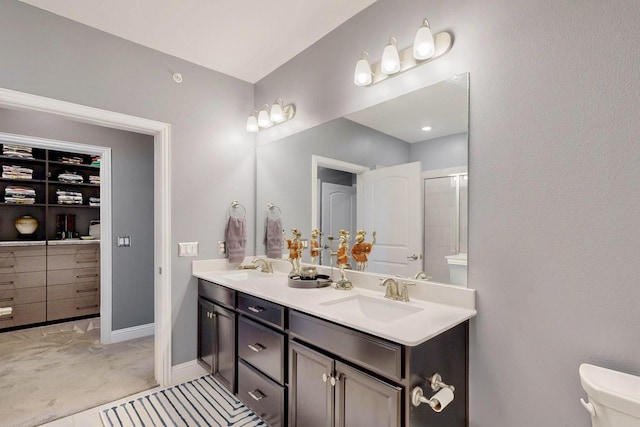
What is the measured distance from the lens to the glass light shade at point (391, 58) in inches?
68.1

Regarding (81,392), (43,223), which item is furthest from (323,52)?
(43,223)

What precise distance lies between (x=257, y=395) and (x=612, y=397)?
1.68m

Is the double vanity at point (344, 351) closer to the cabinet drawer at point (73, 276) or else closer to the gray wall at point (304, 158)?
the gray wall at point (304, 158)

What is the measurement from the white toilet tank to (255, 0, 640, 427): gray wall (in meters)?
0.10

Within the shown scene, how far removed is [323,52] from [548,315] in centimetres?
209

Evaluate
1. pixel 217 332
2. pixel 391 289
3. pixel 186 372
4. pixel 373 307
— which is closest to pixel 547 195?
pixel 391 289

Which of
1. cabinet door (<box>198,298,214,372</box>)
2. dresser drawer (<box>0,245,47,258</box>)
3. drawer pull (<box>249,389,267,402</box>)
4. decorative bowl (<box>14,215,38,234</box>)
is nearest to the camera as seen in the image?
drawer pull (<box>249,389,267,402</box>)

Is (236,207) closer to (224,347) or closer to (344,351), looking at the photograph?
(224,347)

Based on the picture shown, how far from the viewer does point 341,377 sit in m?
1.39

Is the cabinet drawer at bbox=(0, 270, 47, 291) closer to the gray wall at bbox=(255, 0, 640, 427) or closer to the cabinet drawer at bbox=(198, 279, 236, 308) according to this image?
the cabinet drawer at bbox=(198, 279, 236, 308)

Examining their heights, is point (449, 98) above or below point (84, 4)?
below

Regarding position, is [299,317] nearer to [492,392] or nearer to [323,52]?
[492,392]

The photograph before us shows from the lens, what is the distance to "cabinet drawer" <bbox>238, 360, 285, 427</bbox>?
Answer: 175 cm

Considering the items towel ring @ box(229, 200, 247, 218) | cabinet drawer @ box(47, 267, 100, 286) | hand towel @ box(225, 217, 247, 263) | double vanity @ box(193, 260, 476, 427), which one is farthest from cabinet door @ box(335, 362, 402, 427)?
cabinet drawer @ box(47, 267, 100, 286)
